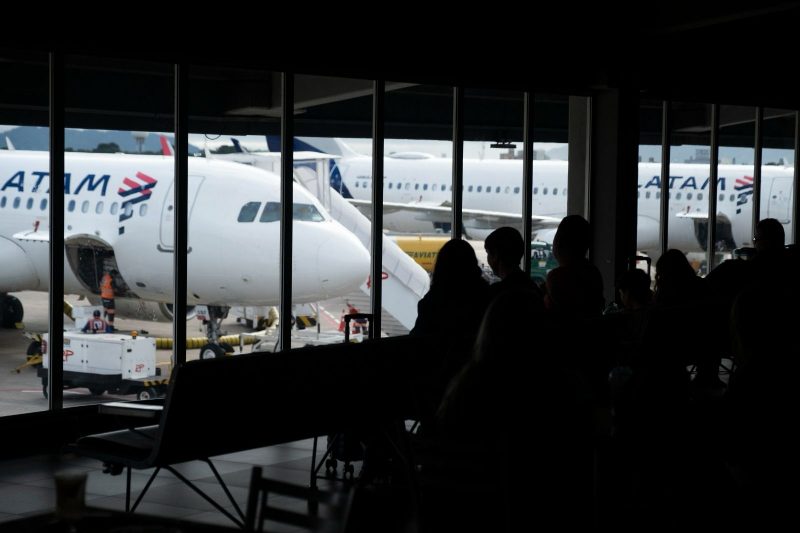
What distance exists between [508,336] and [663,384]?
467 mm

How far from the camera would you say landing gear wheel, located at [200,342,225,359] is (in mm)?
8391

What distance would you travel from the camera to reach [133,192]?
938 cm

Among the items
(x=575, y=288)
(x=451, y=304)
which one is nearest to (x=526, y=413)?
(x=575, y=288)

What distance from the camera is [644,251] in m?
10.9

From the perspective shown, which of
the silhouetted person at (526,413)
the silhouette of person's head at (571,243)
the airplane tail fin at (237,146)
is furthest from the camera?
the airplane tail fin at (237,146)

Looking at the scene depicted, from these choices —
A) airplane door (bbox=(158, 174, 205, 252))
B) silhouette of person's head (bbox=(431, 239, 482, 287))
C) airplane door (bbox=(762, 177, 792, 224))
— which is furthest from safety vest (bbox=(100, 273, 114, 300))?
airplane door (bbox=(762, 177, 792, 224))

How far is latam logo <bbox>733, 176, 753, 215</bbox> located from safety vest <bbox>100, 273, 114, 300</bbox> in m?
6.59

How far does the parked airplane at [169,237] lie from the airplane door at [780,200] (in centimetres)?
524

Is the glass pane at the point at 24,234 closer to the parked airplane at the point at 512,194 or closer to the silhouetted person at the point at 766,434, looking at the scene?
the parked airplane at the point at 512,194

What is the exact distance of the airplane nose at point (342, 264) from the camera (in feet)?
30.3

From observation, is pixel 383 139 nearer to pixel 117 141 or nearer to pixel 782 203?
pixel 117 141

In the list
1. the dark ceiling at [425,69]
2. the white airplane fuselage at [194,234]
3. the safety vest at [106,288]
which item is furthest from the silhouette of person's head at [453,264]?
the safety vest at [106,288]

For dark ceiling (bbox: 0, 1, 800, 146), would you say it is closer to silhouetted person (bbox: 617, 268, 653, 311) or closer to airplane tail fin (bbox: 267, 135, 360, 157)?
airplane tail fin (bbox: 267, 135, 360, 157)

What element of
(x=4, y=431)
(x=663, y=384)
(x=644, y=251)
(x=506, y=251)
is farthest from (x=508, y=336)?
(x=644, y=251)
